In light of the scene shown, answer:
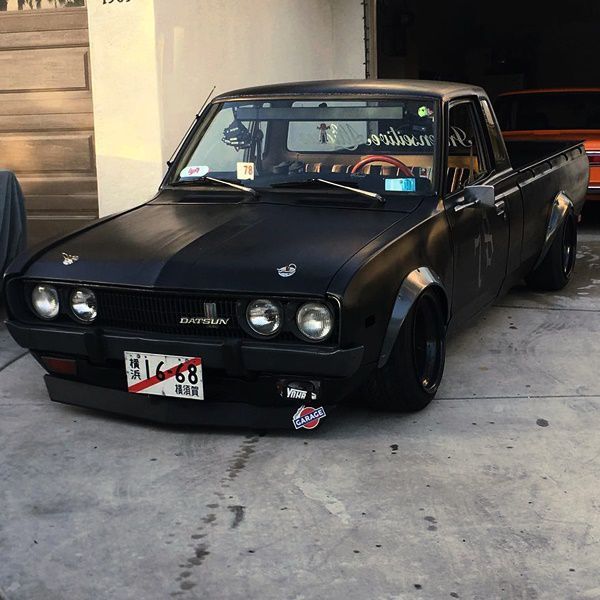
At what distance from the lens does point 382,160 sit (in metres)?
4.96

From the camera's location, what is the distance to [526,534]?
346 cm

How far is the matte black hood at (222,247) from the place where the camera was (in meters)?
4.11

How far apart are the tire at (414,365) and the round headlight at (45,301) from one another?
58.7 inches

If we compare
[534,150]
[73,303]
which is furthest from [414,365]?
[534,150]

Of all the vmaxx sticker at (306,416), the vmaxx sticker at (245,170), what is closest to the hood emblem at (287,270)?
the vmaxx sticker at (306,416)

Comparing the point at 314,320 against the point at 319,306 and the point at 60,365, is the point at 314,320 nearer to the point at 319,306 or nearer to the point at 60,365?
the point at 319,306

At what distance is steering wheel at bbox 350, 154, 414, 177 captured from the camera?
4.95 metres

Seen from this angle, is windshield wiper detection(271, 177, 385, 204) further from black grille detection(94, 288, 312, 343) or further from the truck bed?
the truck bed

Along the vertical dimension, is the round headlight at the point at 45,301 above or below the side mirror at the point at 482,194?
below

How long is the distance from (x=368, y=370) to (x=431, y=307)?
652 mm

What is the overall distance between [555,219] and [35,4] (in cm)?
439

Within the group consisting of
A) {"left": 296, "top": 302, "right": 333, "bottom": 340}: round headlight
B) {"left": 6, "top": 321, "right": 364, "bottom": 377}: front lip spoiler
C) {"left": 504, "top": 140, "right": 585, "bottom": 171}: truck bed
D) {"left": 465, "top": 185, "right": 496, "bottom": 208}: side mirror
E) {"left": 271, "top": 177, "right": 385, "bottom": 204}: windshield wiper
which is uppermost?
{"left": 504, "top": 140, "right": 585, "bottom": 171}: truck bed

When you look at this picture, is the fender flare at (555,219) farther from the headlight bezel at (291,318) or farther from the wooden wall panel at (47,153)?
the wooden wall panel at (47,153)

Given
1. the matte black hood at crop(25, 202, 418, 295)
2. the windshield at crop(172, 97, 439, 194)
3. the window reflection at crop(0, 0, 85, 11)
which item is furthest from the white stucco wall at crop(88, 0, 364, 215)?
the matte black hood at crop(25, 202, 418, 295)
